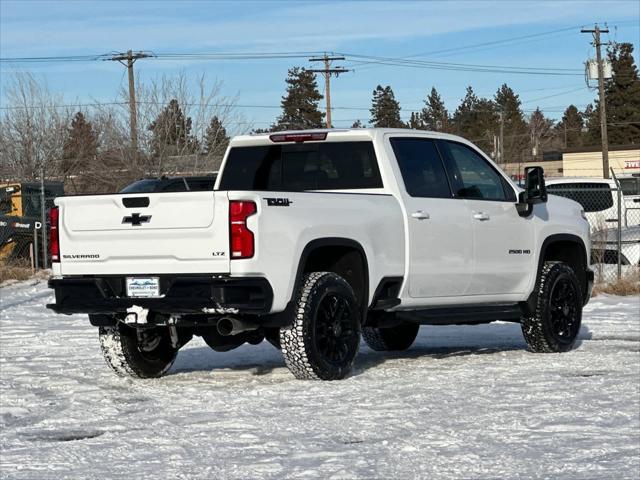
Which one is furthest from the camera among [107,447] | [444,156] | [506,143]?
[506,143]

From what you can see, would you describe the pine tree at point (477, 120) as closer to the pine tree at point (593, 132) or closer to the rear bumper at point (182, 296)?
the pine tree at point (593, 132)

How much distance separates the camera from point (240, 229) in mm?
8812

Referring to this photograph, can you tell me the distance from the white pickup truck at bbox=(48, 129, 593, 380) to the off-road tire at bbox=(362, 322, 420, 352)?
2cm

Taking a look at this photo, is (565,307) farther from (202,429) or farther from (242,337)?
(202,429)

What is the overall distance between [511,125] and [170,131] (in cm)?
7130

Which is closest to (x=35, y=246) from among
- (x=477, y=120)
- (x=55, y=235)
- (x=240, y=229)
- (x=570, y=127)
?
(x=55, y=235)

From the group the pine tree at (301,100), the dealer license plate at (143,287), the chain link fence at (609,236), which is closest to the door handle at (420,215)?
the dealer license plate at (143,287)

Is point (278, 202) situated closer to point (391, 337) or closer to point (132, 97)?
point (391, 337)

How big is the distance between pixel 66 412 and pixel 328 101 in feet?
164

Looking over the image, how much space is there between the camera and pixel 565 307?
12.0 m

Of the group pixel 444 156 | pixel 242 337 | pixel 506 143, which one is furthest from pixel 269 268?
pixel 506 143

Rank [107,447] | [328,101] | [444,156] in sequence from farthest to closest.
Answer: [328,101]
[444,156]
[107,447]

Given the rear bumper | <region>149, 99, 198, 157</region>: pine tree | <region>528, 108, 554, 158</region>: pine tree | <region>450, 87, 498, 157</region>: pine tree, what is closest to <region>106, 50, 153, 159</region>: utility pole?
<region>149, 99, 198, 157</region>: pine tree

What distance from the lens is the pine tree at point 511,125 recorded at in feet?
329
